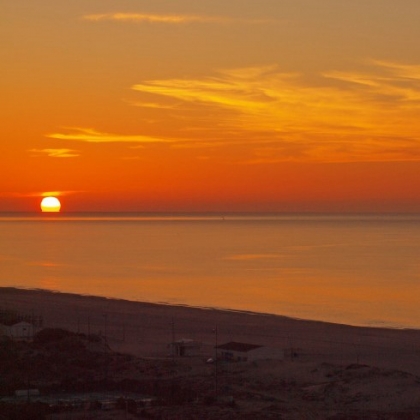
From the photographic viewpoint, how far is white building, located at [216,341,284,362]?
40938mm

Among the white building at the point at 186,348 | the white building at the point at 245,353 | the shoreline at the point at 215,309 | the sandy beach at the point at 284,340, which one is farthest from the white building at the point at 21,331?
the shoreline at the point at 215,309

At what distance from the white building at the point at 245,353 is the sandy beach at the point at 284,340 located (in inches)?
36.3

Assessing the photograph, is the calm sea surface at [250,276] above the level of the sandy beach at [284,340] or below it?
above

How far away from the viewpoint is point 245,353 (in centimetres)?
4100

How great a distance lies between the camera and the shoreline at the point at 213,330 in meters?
45.4

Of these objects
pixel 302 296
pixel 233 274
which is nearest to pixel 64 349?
pixel 302 296

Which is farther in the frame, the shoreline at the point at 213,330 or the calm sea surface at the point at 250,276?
the calm sea surface at the point at 250,276

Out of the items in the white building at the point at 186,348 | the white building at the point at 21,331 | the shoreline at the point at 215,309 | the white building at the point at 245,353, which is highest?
the shoreline at the point at 215,309

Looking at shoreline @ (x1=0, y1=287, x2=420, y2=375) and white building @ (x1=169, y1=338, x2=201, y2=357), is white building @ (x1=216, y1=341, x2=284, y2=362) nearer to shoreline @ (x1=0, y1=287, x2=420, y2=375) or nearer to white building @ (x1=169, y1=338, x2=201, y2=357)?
white building @ (x1=169, y1=338, x2=201, y2=357)

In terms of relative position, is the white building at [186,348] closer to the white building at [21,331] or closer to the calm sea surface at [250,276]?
the white building at [21,331]

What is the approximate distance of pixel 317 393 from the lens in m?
34.3

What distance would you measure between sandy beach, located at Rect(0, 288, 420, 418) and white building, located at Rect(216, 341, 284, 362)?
92cm

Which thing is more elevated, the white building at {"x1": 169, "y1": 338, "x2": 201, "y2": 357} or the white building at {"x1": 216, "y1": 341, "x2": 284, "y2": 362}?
the white building at {"x1": 169, "y1": 338, "x2": 201, "y2": 357}

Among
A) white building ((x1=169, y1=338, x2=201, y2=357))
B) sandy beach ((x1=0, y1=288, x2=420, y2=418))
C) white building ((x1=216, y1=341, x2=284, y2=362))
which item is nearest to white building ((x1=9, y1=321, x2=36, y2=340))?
sandy beach ((x1=0, y1=288, x2=420, y2=418))
